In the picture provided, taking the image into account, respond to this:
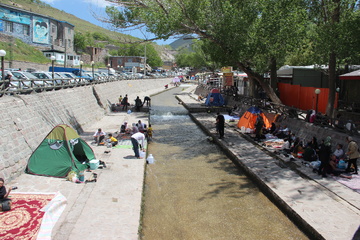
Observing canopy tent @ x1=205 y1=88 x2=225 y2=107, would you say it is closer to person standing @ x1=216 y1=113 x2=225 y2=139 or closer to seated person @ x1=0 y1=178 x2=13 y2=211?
person standing @ x1=216 y1=113 x2=225 y2=139

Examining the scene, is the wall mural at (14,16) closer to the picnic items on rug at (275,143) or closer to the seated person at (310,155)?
the picnic items on rug at (275,143)

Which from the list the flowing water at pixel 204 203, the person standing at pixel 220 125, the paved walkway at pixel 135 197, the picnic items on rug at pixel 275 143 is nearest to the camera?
the paved walkway at pixel 135 197

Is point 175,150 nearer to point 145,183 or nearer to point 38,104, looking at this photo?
point 145,183

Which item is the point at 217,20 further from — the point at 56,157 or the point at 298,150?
the point at 56,157

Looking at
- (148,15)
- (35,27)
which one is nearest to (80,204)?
(148,15)

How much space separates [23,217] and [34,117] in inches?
288

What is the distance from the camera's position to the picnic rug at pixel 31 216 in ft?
22.7

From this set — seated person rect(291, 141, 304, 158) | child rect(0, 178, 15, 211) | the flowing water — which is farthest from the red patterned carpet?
seated person rect(291, 141, 304, 158)

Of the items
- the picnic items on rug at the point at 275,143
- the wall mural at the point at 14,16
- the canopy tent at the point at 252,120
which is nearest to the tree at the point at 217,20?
the canopy tent at the point at 252,120

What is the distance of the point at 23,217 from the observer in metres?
7.63

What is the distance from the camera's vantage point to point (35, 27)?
6475 centimetres

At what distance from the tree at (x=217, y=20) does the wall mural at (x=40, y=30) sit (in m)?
52.1

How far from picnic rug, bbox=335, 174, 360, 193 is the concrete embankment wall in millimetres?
10846

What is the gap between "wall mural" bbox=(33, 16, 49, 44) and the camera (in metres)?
64.8
